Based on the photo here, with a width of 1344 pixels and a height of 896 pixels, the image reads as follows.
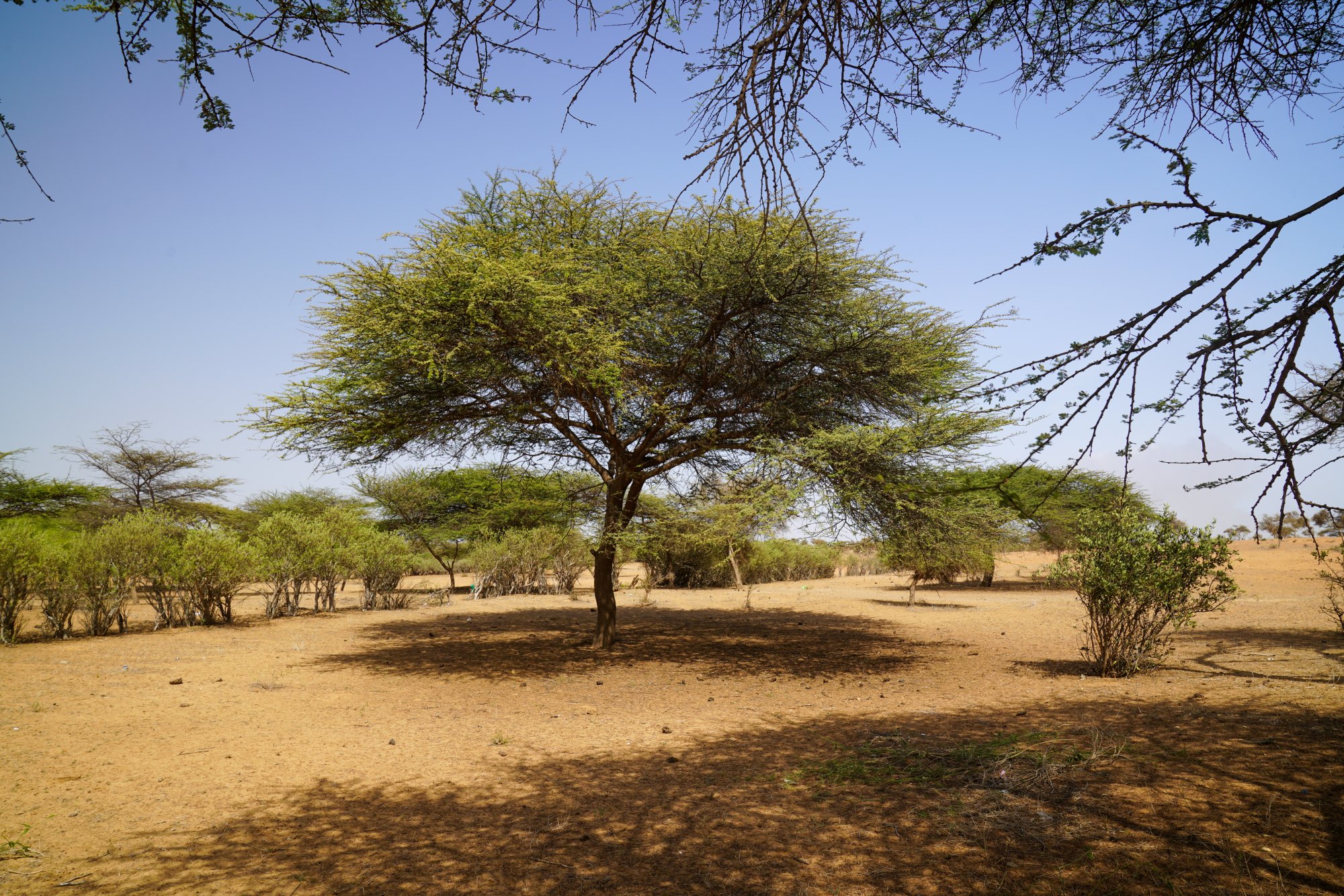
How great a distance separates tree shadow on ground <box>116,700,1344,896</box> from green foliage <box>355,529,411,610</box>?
13277 mm

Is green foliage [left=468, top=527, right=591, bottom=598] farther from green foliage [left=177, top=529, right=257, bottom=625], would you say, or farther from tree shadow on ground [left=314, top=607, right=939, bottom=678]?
green foliage [left=177, top=529, right=257, bottom=625]

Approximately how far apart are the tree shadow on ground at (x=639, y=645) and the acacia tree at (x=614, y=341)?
1.57 meters

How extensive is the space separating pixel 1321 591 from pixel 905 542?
49.8 feet

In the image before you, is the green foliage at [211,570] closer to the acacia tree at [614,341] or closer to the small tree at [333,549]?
the small tree at [333,549]

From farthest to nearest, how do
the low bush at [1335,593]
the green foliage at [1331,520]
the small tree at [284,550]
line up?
the small tree at [284,550] < the low bush at [1335,593] < the green foliage at [1331,520]

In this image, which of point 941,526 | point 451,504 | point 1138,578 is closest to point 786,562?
point 451,504

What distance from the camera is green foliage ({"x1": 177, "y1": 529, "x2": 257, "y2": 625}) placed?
13.0 metres

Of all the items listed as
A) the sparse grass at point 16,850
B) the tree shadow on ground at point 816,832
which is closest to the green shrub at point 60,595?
the sparse grass at point 16,850

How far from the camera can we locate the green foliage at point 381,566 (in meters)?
17.4

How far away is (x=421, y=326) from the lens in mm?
9117

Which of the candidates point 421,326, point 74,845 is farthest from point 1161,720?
point 421,326

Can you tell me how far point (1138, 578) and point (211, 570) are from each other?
15.5 metres

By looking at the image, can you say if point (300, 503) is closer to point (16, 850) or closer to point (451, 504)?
point (451, 504)

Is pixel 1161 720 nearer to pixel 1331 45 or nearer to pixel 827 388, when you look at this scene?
pixel 1331 45
